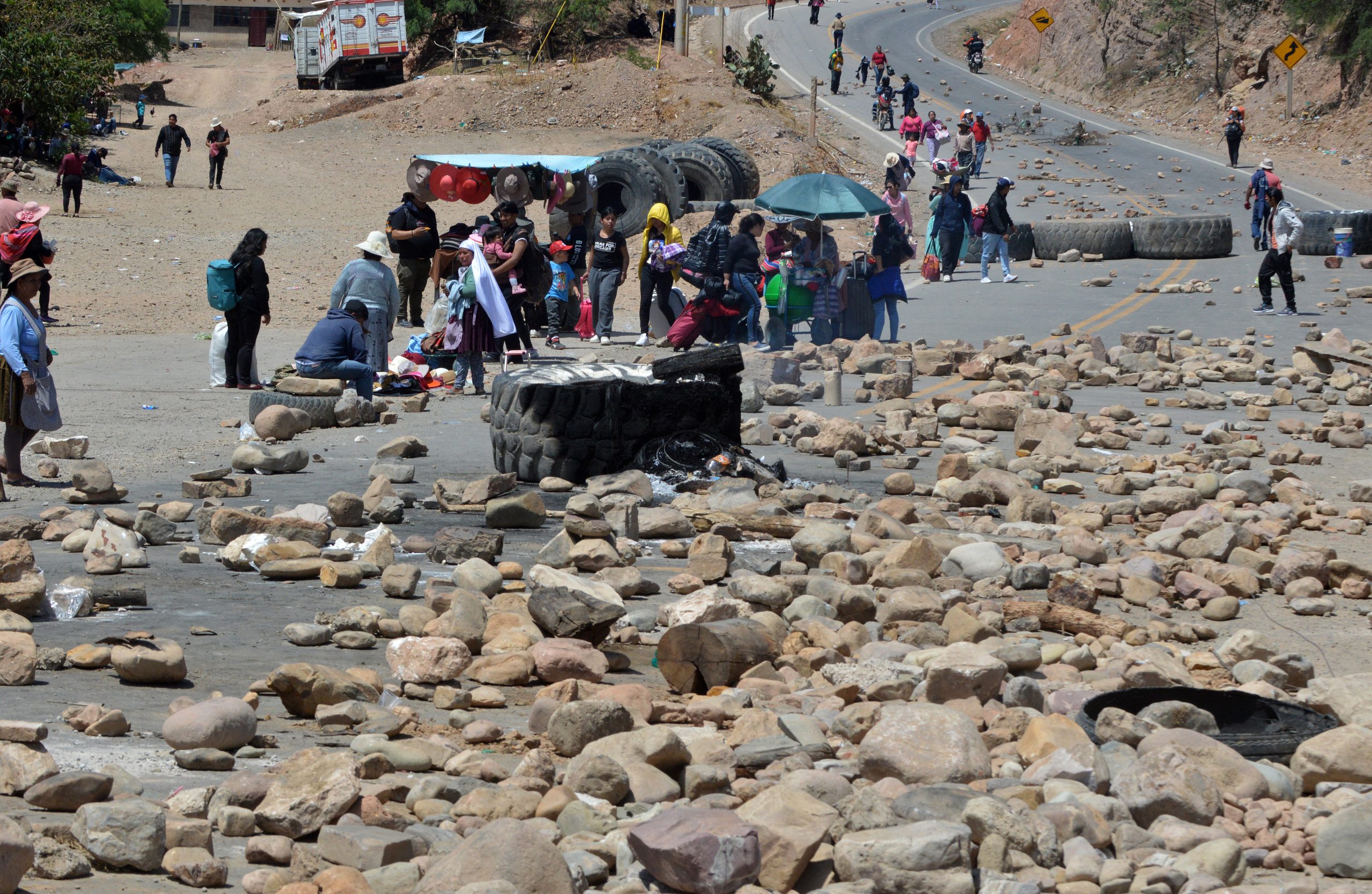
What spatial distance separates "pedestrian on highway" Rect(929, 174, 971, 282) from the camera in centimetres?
2203

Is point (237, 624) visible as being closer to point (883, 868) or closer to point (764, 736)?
point (764, 736)

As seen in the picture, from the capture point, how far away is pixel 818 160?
3412 cm

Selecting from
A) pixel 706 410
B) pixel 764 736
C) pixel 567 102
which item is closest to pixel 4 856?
pixel 764 736

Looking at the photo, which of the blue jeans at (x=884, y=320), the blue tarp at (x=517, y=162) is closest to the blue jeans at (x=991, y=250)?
the blue jeans at (x=884, y=320)

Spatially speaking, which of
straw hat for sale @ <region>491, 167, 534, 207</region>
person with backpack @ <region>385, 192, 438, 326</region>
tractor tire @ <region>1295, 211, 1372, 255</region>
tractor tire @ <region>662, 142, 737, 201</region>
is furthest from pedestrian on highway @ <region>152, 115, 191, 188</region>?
tractor tire @ <region>1295, 211, 1372, 255</region>

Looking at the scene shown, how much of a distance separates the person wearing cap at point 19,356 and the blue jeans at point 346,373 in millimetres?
3243

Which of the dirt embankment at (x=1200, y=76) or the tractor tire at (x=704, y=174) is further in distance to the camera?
the dirt embankment at (x=1200, y=76)

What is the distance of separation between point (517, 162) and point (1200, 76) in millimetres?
37448

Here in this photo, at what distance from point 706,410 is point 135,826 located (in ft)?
21.1

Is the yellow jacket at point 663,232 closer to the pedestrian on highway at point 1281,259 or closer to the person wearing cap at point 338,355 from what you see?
the person wearing cap at point 338,355

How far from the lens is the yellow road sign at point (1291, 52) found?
3941cm

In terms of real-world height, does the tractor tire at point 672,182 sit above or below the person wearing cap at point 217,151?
below

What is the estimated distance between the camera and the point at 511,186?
18047 millimetres

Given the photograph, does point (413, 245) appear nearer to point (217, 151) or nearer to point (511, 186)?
point (511, 186)
